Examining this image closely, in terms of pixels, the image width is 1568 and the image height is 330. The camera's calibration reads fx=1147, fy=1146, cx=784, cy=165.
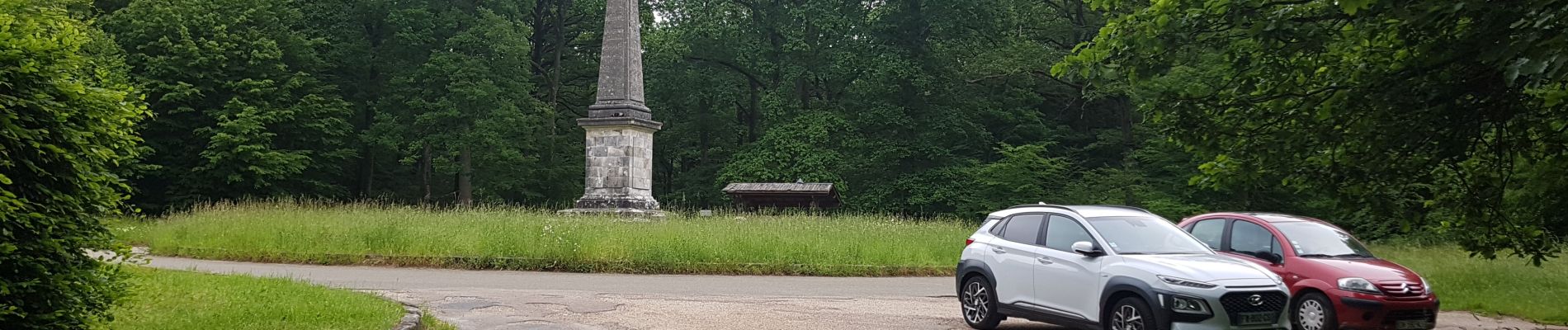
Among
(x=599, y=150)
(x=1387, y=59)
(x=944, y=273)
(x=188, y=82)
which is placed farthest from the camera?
(x=188, y=82)

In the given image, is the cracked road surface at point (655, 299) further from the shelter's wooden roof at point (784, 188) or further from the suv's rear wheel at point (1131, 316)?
the shelter's wooden roof at point (784, 188)

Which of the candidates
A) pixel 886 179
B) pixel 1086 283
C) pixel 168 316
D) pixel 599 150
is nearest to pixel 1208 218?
pixel 1086 283

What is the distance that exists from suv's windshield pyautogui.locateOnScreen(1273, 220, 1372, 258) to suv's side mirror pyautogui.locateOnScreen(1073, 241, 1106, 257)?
3049mm

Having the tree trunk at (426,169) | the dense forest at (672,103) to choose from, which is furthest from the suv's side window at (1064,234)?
the tree trunk at (426,169)

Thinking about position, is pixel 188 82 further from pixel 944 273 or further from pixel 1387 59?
pixel 1387 59

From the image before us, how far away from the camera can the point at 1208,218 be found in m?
12.1

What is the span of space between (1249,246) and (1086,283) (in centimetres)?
335

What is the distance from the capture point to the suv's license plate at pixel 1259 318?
26.9ft

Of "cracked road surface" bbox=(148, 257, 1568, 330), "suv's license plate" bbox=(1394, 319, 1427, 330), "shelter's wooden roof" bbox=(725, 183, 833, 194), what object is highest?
"shelter's wooden roof" bbox=(725, 183, 833, 194)

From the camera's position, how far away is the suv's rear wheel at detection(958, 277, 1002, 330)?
9906 millimetres

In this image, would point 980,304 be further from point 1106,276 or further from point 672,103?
point 672,103

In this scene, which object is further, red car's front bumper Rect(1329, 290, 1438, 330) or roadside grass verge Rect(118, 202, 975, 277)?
roadside grass verge Rect(118, 202, 975, 277)

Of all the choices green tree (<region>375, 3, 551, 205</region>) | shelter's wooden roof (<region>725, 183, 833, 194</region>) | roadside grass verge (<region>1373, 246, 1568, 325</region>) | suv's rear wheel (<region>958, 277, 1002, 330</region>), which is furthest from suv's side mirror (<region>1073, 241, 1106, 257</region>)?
green tree (<region>375, 3, 551, 205</region>)

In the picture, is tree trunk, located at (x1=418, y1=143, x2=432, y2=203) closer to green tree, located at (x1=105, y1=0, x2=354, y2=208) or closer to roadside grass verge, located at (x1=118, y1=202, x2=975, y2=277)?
green tree, located at (x1=105, y1=0, x2=354, y2=208)
